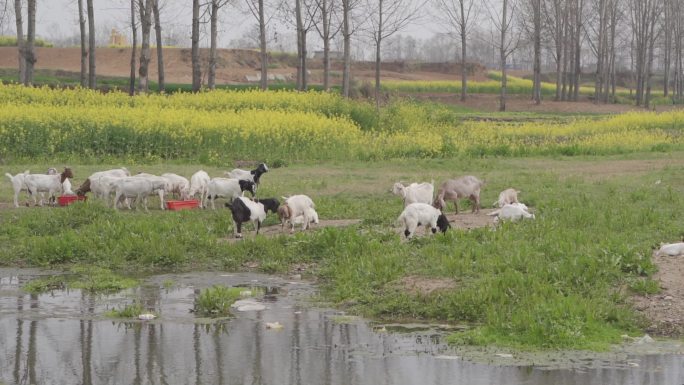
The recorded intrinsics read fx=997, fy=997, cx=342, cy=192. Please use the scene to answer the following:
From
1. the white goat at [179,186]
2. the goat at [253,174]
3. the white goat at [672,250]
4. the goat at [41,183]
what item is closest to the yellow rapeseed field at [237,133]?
the goat at [253,174]

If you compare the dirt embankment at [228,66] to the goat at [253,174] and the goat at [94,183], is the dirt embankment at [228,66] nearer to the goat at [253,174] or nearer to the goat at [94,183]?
the goat at [94,183]

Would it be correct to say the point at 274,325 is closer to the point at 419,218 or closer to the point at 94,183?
the point at 419,218

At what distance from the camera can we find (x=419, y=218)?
13781 millimetres

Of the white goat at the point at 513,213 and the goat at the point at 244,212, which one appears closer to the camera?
the goat at the point at 244,212

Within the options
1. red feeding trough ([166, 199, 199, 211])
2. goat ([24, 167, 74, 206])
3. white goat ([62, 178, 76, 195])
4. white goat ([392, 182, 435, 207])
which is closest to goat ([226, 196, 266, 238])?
white goat ([392, 182, 435, 207])

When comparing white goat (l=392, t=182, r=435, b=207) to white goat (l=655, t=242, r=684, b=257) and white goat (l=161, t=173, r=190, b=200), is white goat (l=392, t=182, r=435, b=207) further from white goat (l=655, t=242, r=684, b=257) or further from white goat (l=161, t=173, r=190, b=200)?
white goat (l=655, t=242, r=684, b=257)

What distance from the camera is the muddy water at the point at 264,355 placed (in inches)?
337

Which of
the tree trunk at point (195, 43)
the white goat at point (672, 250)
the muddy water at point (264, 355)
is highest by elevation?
the tree trunk at point (195, 43)

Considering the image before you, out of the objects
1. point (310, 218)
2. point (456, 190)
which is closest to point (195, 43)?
point (456, 190)

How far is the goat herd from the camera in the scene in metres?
14.6

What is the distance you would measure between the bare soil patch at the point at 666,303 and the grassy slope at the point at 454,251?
7.9 inches

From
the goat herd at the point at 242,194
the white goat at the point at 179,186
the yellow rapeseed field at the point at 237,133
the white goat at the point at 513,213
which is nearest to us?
the goat herd at the point at 242,194

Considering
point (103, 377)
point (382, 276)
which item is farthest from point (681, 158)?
point (103, 377)

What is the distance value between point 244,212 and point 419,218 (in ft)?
8.82
